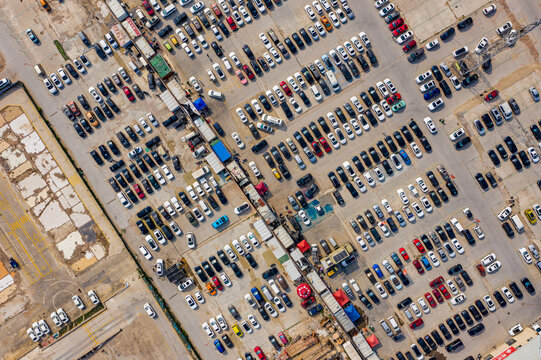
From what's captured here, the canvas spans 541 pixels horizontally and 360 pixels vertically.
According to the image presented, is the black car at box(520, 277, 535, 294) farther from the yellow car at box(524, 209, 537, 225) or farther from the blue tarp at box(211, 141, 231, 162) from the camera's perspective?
the blue tarp at box(211, 141, 231, 162)

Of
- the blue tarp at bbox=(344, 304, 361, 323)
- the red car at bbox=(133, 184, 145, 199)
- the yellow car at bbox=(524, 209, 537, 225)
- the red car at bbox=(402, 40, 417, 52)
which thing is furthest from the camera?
the red car at bbox=(133, 184, 145, 199)

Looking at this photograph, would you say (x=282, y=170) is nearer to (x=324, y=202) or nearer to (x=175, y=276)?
(x=324, y=202)

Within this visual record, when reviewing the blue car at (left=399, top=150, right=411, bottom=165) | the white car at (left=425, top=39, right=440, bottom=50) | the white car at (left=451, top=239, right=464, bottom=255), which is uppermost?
the white car at (left=425, top=39, right=440, bottom=50)

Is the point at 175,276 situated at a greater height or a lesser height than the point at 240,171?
lesser

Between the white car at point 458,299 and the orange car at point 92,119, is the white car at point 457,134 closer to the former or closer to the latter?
the white car at point 458,299

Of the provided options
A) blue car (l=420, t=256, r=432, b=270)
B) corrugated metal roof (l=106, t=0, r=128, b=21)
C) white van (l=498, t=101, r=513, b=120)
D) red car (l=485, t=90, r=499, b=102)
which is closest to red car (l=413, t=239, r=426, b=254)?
blue car (l=420, t=256, r=432, b=270)

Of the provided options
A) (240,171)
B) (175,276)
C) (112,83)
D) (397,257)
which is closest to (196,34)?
(112,83)

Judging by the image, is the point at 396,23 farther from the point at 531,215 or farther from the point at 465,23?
the point at 531,215
